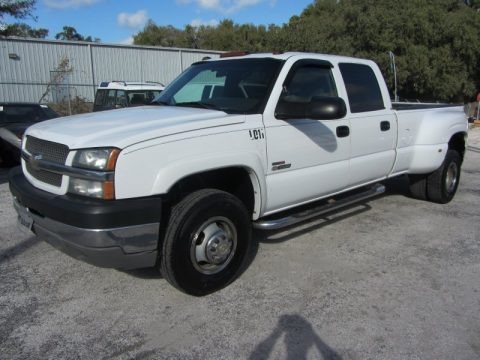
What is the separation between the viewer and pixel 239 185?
12.8ft

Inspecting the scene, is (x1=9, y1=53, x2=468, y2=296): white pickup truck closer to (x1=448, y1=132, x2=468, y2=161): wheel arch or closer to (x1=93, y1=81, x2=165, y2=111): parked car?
(x1=448, y1=132, x2=468, y2=161): wheel arch

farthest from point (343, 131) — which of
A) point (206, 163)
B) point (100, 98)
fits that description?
point (100, 98)

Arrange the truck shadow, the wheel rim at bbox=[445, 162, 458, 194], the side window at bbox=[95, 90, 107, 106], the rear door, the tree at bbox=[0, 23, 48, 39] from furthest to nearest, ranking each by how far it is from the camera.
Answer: the tree at bbox=[0, 23, 48, 39], the side window at bbox=[95, 90, 107, 106], the wheel rim at bbox=[445, 162, 458, 194], the rear door, the truck shadow

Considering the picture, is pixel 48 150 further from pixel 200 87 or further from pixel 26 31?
pixel 26 31

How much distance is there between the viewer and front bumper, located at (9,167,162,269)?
2.89m

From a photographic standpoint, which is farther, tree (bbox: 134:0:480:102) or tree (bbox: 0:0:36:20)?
tree (bbox: 134:0:480:102)

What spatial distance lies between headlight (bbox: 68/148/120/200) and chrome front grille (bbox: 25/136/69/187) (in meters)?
0.19

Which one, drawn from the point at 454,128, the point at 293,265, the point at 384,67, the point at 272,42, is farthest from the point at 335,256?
the point at 272,42

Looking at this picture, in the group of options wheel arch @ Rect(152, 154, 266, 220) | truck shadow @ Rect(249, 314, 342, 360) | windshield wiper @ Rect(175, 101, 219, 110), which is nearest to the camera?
truck shadow @ Rect(249, 314, 342, 360)

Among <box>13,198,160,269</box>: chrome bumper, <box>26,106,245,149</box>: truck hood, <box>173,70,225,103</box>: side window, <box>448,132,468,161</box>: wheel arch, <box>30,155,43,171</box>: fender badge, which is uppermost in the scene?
<box>173,70,225,103</box>: side window

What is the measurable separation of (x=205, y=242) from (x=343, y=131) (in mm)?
1961

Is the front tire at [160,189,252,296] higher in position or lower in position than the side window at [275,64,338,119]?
lower

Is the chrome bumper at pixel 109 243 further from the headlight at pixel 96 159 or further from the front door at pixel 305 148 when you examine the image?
the front door at pixel 305 148

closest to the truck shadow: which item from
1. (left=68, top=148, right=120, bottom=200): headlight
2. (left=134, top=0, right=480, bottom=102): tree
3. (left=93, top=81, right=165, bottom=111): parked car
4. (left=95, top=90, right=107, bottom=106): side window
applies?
(left=68, top=148, right=120, bottom=200): headlight
